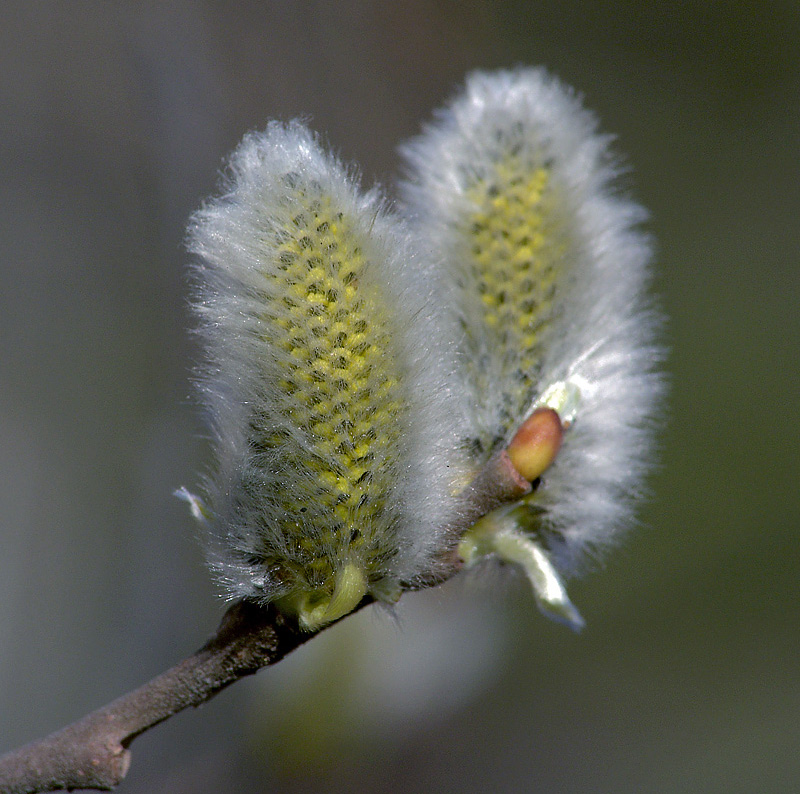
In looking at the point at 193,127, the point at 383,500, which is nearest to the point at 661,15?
the point at 193,127

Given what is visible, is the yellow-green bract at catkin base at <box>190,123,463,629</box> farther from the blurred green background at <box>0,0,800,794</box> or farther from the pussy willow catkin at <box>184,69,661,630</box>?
the blurred green background at <box>0,0,800,794</box>

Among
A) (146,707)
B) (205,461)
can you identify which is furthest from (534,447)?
(205,461)

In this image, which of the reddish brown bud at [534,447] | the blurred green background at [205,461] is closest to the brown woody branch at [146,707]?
the reddish brown bud at [534,447]

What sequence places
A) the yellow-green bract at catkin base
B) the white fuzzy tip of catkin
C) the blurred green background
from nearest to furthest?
1. the yellow-green bract at catkin base
2. the white fuzzy tip of catkin
3. the blurred green background

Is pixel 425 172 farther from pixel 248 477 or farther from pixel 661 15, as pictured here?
pixel 661 15

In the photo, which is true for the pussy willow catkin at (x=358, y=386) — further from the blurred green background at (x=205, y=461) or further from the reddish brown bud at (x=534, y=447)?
the blurred green background at (x=205, y=461)

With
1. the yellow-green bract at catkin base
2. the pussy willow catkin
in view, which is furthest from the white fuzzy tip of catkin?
the yellow-green bract at catkin base
